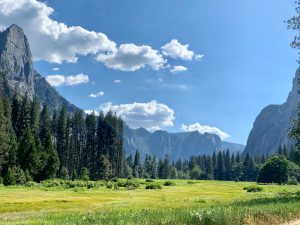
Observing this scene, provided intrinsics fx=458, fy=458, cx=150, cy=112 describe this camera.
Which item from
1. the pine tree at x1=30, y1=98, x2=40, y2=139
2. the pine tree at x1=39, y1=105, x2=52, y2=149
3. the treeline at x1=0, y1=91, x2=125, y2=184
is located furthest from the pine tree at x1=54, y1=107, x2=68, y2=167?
the pine tree at x1=30, y1=98, x2=40, y2=139

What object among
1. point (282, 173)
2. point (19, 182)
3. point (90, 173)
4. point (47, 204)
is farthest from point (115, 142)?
point (47, 204)

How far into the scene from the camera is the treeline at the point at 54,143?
113m

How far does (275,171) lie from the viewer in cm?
15812

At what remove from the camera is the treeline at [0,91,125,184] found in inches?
4449

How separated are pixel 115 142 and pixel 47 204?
13563 cm

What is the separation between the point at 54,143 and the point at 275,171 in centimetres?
7910

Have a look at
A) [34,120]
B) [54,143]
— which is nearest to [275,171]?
[54,143]

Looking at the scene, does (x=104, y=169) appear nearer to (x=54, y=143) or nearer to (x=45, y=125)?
(x=54, y=143)

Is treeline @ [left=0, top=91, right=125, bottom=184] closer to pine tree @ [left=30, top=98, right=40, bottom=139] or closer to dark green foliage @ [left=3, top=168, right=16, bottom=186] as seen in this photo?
pine tree @ [left=30, top=98, right=40, bottom=139]

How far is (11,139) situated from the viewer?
117938 mm

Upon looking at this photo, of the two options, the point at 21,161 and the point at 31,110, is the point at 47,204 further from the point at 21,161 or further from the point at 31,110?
the point at 31,110

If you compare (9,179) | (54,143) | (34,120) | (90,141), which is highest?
(34,120)

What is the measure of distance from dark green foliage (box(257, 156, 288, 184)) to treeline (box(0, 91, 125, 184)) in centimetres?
5500

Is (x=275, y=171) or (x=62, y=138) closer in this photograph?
(x=275, y=171)
